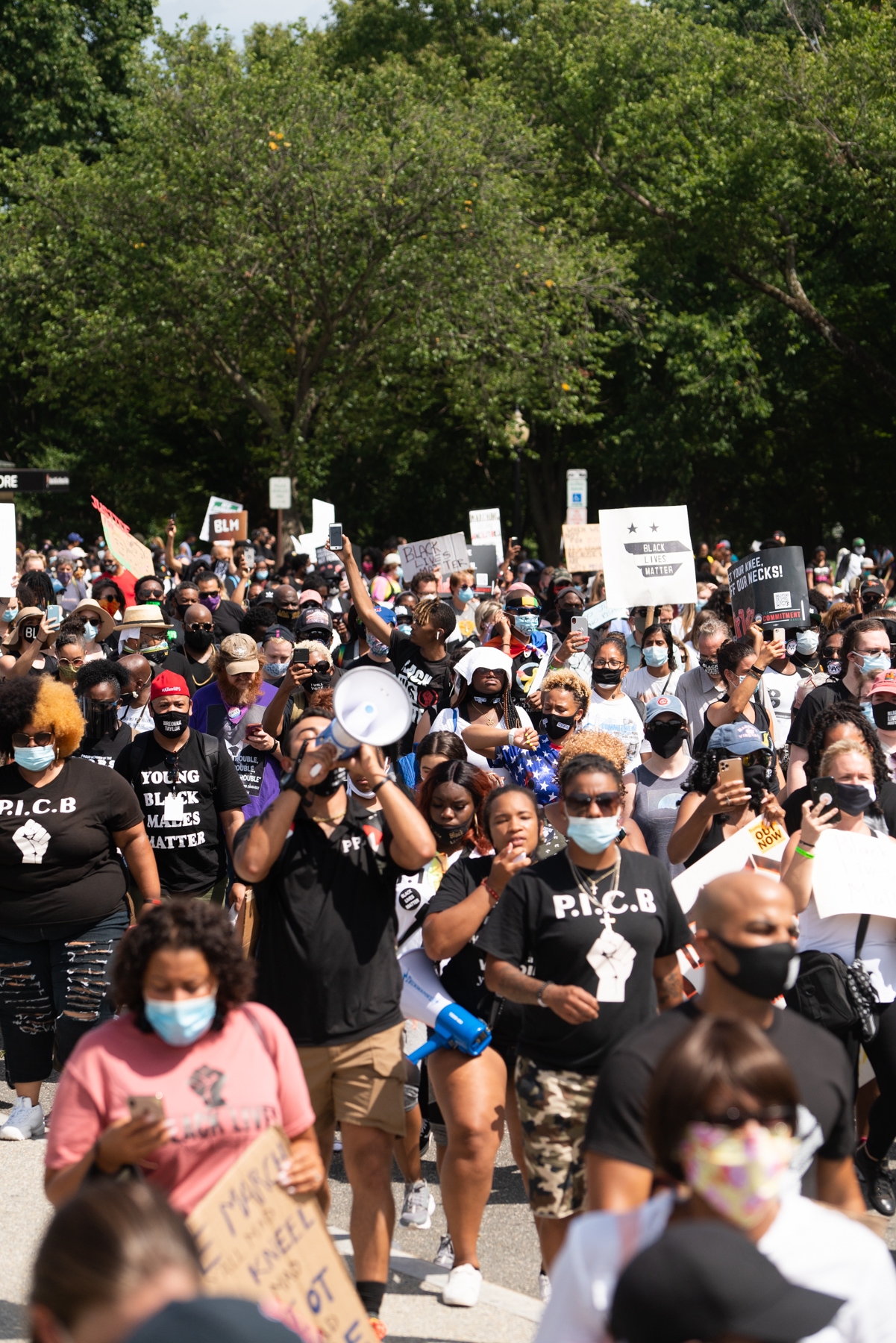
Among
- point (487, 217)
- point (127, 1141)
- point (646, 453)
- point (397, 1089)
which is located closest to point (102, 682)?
point (397, 1089)

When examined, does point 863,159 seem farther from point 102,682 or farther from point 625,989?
point 625,989

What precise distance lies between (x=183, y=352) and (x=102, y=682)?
67.1 ft

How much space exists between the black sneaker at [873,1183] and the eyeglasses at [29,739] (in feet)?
11.4

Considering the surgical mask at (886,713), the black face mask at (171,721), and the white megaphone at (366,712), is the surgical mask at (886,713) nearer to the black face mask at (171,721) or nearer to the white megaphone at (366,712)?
the black face mask at (171,721)

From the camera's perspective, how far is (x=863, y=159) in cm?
2544

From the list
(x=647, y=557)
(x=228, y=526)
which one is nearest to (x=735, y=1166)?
(x=647, y=557)

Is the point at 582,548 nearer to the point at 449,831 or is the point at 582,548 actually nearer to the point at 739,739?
the point at 739,739

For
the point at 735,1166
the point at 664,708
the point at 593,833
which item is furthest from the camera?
the point at 664,708

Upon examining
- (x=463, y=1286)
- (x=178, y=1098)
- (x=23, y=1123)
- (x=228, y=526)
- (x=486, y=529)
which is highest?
(x=228, y=526)

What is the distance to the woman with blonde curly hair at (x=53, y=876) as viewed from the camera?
5.96 m

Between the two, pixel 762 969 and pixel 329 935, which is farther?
pixel 329 935

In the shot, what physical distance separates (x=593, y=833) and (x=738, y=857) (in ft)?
5.01

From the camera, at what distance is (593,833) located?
4.34m

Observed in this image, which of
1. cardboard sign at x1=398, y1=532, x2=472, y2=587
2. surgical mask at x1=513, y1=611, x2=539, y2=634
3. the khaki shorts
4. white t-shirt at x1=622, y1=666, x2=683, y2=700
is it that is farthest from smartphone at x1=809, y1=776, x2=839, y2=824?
cardboard sign at x1=398, y1=532, x2=472, y2=587
